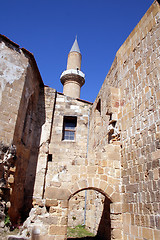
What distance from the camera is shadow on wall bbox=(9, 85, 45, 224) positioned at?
7828 millimetres

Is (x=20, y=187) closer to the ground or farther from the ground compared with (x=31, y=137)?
closer to the ground

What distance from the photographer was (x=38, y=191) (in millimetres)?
8875

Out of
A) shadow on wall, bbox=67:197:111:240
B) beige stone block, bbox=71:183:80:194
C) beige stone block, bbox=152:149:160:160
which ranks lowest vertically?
shadow on wall, bbox=67:197:111:240

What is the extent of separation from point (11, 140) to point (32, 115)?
9.64ft

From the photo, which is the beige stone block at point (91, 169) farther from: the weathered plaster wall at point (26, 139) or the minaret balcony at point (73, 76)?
the minaret balcony at point (73, 76)

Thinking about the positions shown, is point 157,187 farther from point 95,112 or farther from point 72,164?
point 95,112

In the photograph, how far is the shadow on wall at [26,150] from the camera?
7828 mm

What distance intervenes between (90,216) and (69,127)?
4.55m

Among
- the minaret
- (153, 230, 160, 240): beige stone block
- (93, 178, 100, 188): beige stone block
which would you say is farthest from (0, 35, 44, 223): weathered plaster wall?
the minaret

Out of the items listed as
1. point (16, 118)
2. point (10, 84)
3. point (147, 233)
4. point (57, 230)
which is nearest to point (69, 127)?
point (16, 118)

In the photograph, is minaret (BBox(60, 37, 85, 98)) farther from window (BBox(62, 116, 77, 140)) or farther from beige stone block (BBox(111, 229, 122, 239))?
beige stone block (BBox(111, 229, 122, 239))

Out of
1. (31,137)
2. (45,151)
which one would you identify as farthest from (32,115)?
(45,151)

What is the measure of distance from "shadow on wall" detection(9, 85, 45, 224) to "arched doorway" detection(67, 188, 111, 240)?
2.07 m

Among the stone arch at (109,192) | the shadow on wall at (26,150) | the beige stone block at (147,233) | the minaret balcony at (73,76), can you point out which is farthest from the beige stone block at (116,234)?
the minaret balcony at (73,76)
